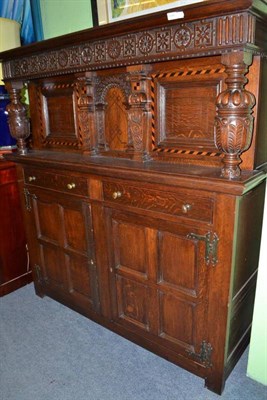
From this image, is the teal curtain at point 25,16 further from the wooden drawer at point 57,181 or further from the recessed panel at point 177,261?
the recessed panel at point 177,261

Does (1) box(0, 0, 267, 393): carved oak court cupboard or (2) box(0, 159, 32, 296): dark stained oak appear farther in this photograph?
(2) box(0, 159, 32, 296): dark stained oak

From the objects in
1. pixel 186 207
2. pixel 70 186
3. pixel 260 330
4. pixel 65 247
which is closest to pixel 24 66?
pixel 70 186

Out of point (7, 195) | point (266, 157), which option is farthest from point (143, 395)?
point (7, 195)

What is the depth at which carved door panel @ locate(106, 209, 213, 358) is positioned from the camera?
1.58 m

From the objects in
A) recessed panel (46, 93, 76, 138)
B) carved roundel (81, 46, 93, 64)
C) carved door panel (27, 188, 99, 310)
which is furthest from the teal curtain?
carved door panel (27, 188, 99, 310)

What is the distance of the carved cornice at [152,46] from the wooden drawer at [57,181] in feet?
2.03

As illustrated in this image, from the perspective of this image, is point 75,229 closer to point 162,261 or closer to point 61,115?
point 162,261

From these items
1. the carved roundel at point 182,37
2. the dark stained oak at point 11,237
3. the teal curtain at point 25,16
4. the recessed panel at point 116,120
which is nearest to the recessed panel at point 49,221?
the dark stained oak at point 11,237

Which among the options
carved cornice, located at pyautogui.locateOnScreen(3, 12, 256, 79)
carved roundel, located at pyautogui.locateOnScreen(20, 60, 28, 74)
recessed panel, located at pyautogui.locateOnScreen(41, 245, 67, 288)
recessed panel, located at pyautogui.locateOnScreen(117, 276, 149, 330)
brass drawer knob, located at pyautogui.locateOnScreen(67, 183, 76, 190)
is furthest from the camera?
recessed panel, located at pyautogui.locateOnScreen(41, 245, 67, 288)

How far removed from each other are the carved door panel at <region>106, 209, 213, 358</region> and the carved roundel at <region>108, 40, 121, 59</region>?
0.82 meters

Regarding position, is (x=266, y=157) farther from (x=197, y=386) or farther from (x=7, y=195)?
(x=7, y=195)

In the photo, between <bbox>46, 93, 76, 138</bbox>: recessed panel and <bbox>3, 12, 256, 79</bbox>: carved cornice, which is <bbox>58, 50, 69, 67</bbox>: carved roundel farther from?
<bbox>46, 93, 76, 138</bbox>: recessed panel

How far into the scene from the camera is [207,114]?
154cm

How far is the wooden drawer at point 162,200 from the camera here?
4.73 ft
